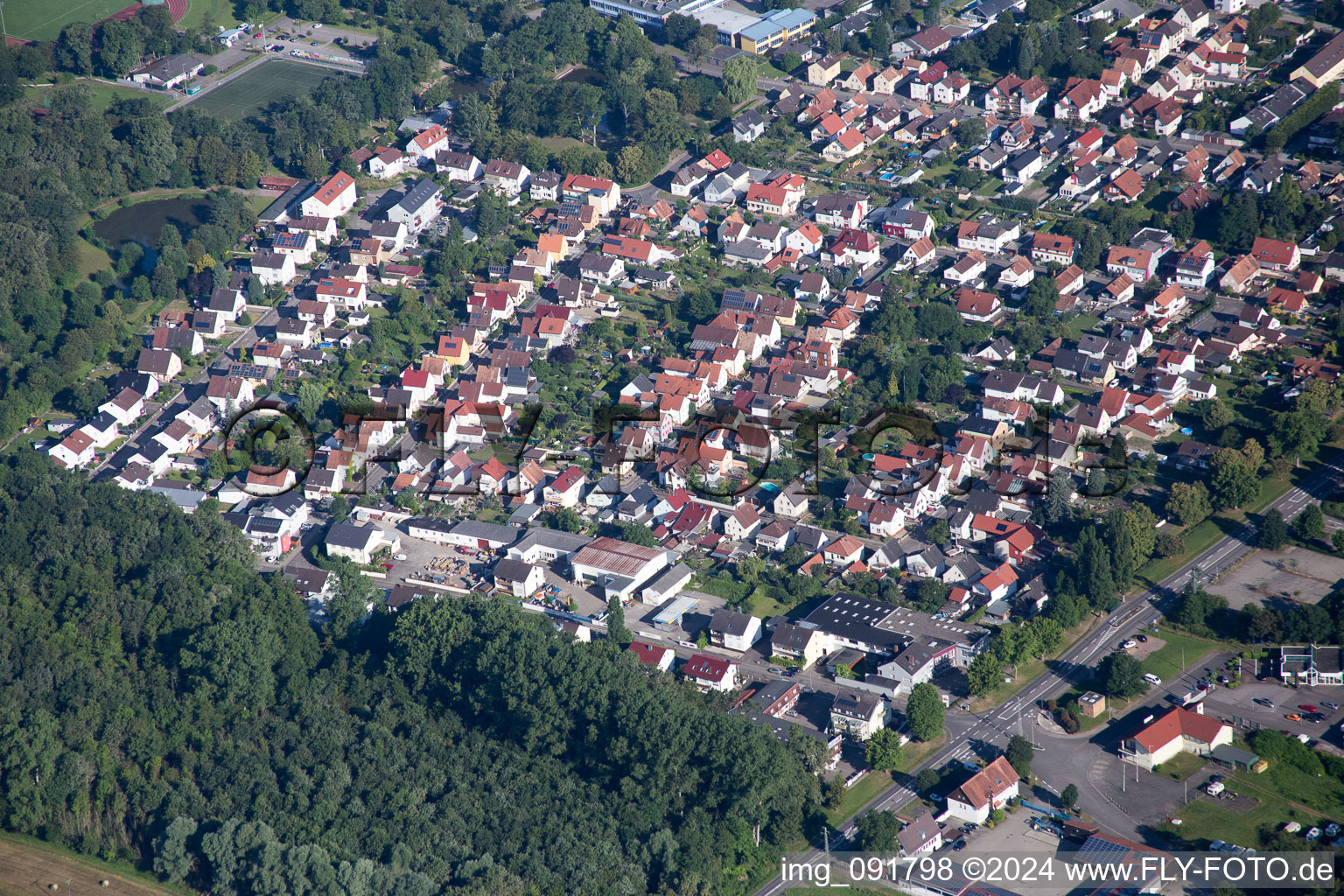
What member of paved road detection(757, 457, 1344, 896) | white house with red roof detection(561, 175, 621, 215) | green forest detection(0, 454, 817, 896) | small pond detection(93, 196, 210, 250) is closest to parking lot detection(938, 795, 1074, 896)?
paved road detection(757, 457, 1344, 896)

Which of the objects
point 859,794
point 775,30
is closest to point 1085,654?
point 859,794

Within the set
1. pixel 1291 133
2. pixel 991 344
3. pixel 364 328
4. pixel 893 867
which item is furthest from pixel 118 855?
pixel 1291 133

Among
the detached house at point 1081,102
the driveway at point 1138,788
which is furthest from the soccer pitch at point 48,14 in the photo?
the driveway at point 1138,788

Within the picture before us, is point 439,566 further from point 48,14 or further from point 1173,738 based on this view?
point 48,14

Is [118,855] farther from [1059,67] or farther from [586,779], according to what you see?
[1059,67]

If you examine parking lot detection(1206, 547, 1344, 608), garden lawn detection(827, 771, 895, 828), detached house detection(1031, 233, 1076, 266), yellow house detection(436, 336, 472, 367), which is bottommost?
garden lawn detection(827, 771, 895, 828)

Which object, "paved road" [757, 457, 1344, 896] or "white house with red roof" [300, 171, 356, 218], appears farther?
"white house with red roof" [300, 171, 356, 218]

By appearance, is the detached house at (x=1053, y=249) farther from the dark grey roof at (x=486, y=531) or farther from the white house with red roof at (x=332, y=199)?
the white house with red roof at (x=332, y=199)

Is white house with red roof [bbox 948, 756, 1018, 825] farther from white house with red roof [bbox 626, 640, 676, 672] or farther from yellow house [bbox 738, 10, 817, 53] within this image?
yellow house [bbox 738, 10, 817, 53]
